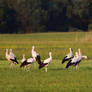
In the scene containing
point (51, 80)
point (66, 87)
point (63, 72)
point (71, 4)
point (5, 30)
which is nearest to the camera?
point (66, 87)

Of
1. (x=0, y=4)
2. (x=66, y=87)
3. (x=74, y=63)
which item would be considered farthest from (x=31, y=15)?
(x=66, y=87)

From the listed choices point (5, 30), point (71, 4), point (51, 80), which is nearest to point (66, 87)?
point (51, 80)

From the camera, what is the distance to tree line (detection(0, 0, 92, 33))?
7844cm

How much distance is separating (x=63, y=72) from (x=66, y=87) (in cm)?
428

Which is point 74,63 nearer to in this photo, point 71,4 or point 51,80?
point 51,80

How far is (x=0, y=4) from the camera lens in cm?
7638

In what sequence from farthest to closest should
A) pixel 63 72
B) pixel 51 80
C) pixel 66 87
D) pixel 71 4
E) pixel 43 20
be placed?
pixel 71 4
pixel 43 20
pixel 63 72
pixel 51 80
pixel 66 87

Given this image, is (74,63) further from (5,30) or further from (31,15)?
(31,15)

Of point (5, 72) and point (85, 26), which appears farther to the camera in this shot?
point (85, 26)

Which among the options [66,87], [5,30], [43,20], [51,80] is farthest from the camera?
[43,20]

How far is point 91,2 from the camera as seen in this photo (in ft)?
272

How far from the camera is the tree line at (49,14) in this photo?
3088 inches

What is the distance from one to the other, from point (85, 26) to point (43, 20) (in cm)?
747

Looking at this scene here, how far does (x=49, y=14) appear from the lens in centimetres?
8156
